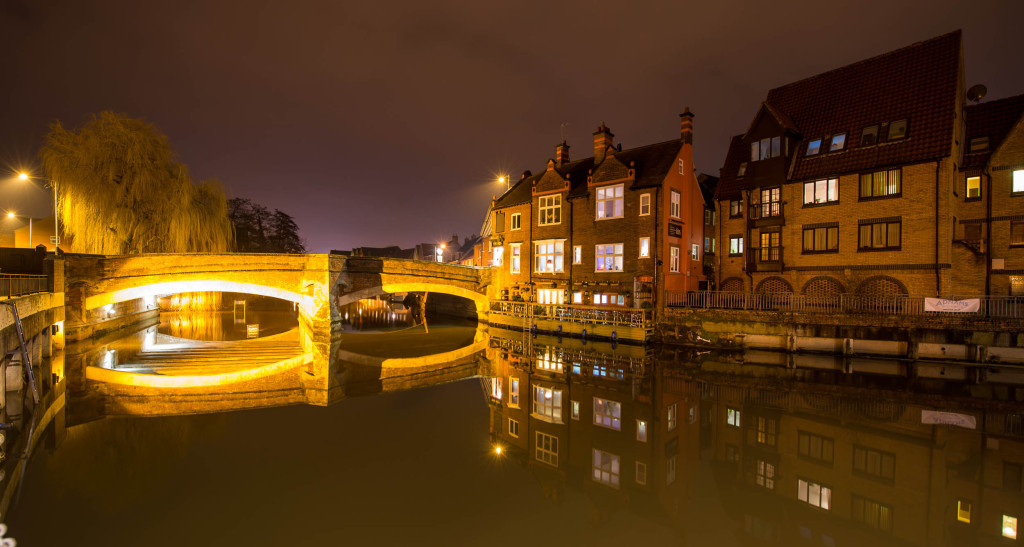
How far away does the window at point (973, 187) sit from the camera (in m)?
23.1

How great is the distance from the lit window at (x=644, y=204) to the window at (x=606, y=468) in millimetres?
19503

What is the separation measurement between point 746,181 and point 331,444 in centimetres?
2741

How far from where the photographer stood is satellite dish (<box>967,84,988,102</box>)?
25.0m

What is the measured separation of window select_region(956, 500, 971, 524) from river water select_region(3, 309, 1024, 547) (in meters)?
0.03

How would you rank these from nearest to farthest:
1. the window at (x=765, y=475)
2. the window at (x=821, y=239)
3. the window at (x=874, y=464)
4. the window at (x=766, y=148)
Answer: the window at (x=765, y=475)
the window at (x=874, y=464)
the window at (x=821, y=239)
the window at (x=766, y=148)

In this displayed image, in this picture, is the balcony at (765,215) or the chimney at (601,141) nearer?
the balcony at (765,215)

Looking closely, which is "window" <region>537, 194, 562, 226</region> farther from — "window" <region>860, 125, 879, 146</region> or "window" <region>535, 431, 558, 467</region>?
"window" <region>535, 431, 558, 467</region>

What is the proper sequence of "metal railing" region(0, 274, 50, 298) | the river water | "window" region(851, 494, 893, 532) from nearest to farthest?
the river water → "window" region(851, 494, 893, 532) → "metal railing" region(0, 274, 50, 298)

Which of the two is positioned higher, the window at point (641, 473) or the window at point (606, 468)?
the window at point (641, 473)

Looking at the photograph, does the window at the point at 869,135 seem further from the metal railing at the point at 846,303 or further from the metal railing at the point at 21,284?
the metal railing at the point at 21,284

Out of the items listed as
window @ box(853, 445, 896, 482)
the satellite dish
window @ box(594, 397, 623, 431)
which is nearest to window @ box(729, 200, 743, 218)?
the satellite dish

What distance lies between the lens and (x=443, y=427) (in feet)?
37.7

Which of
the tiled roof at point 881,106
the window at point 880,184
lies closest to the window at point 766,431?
the window at point 880,184

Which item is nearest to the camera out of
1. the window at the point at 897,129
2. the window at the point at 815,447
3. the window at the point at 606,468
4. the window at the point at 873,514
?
the window at the point at 873,514
